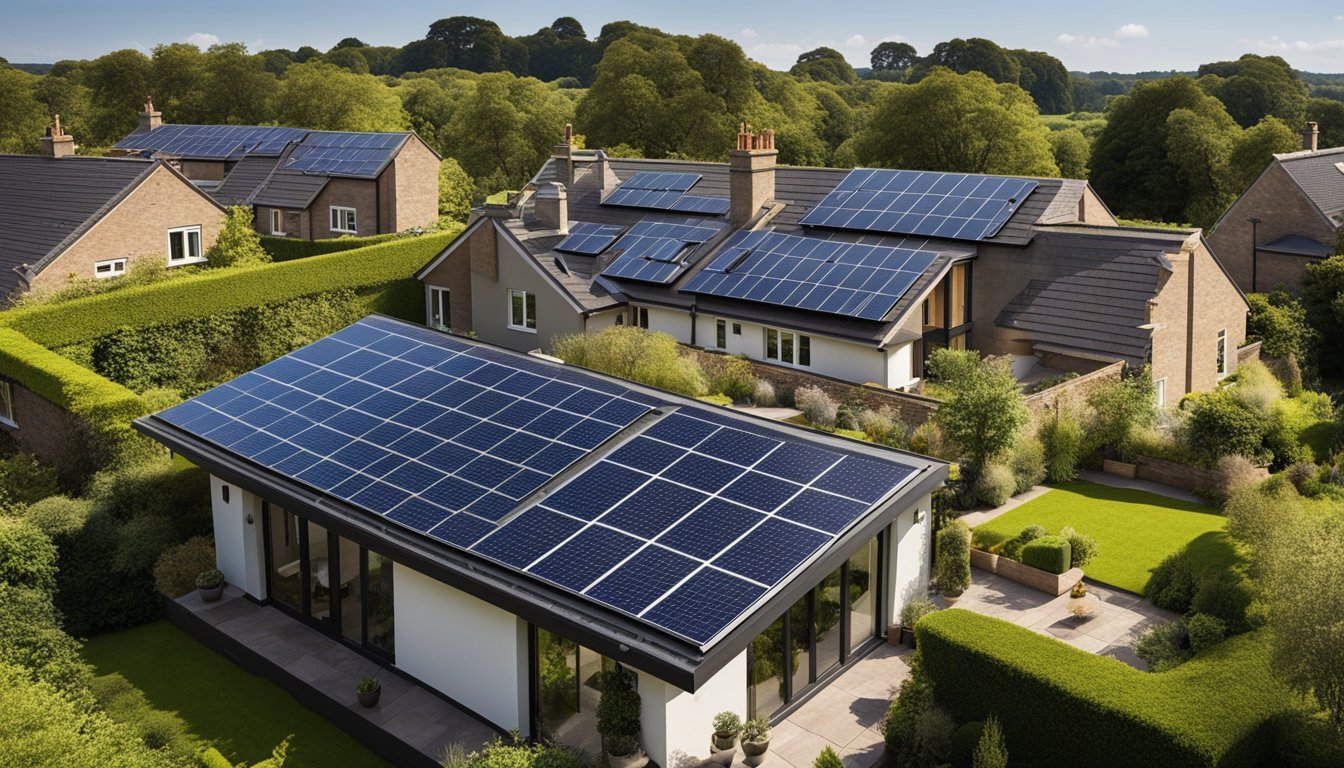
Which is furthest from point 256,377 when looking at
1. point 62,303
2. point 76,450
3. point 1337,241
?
point 1337,241

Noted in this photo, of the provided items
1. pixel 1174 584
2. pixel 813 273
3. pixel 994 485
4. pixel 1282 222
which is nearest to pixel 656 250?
pixel 813 273

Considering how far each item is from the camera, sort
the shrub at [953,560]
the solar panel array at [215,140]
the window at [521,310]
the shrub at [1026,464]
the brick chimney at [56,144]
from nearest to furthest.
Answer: the shrub at [953,560] → the shrub at [1026,464] → the window at [521,310] → the brick chimney at [56,144] → the solar panel array at [215,140]

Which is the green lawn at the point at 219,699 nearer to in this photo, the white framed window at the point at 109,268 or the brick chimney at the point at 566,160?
the white framed window at the point at 109,268

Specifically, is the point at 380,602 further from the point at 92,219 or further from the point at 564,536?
the point at 92,219

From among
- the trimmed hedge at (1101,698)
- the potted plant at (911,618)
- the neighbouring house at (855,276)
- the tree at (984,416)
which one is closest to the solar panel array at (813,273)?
the neighbouring house at (855,276)

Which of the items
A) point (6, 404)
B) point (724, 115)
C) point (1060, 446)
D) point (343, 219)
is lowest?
point (1060, 446)

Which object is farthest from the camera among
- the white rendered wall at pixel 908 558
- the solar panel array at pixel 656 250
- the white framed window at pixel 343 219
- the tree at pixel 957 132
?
the tree at pixel 957 132
